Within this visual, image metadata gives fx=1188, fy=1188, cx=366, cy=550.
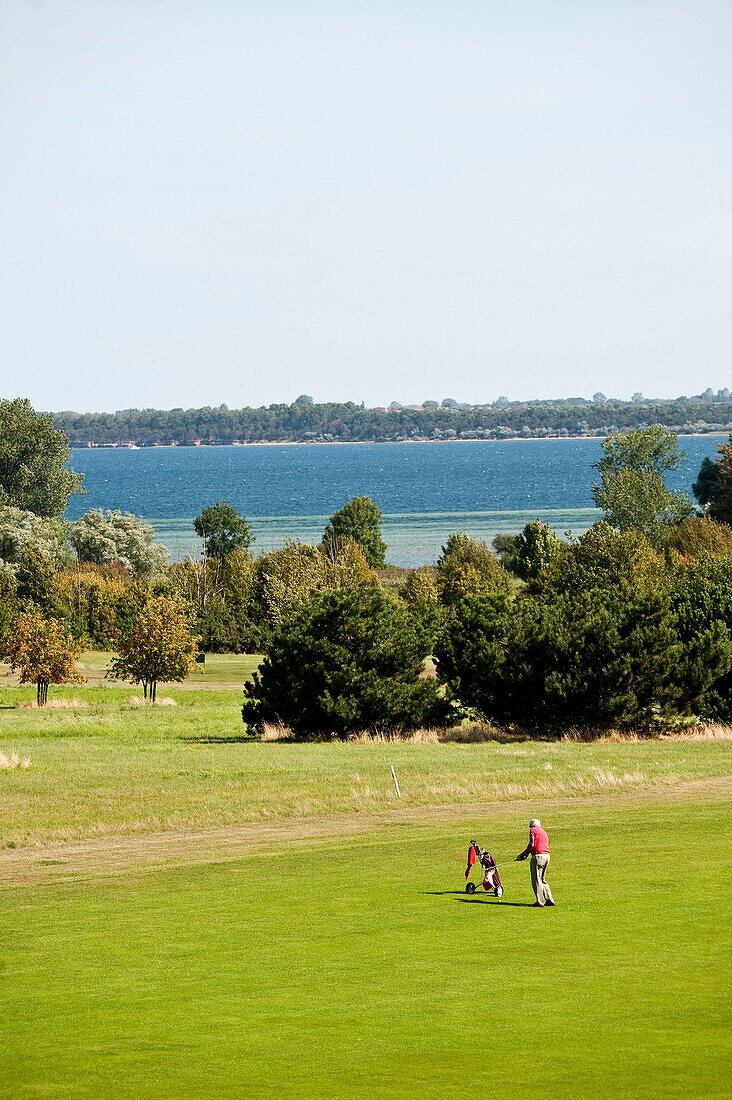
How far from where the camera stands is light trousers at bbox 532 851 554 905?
60.8 feet

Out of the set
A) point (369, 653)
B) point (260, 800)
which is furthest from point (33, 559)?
point (260, 800)

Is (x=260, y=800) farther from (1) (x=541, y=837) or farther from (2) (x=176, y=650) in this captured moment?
(2) (x=176, y=650)

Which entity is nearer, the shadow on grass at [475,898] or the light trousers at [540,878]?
the light trousers at [540,878]

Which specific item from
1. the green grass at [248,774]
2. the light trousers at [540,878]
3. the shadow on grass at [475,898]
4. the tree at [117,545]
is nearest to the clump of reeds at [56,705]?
the green grass at [248,774]

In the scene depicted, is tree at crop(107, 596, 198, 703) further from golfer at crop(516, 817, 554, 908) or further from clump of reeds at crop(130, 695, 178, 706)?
golfer at crop(516, 817, 554, 908)

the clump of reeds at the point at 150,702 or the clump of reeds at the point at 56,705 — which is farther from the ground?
the clump of reeds at the point at 56,705

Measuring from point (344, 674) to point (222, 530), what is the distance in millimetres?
76995

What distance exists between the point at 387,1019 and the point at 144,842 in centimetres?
1526

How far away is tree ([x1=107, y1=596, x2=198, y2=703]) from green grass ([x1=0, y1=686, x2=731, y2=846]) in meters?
6.84

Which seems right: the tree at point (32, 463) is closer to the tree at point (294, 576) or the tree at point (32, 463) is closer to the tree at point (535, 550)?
the tree at point (294, 576)

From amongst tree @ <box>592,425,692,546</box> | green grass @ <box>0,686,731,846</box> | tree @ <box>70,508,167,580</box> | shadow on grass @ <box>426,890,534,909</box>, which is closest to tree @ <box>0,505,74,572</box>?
tree @ <box>70,508,167,580</box>

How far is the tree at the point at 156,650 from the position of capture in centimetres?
5741

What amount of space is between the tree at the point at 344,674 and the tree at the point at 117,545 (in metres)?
65.1

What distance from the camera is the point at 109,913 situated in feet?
66.9
